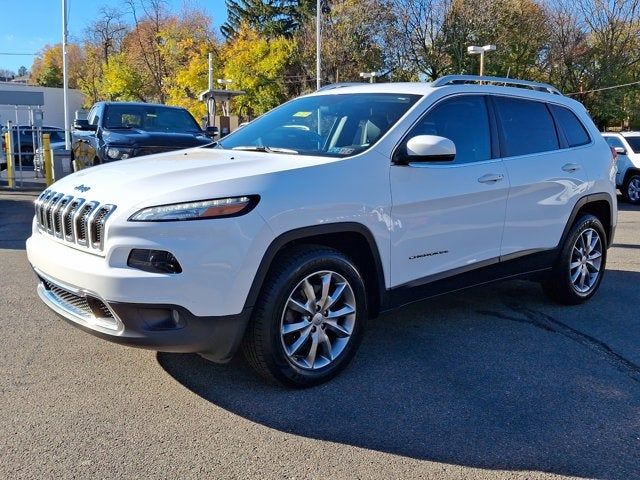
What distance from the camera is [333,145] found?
4152mm

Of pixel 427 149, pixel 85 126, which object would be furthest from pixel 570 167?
pixel 85 126

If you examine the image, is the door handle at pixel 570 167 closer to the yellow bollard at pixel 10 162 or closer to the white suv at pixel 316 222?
the white suv at pixel 316 222

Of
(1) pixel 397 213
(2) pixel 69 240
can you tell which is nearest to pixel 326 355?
(1) pixel 397 213

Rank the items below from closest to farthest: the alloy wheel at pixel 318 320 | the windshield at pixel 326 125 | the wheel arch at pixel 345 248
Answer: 1. the wheel arch at pixel 345 248
2. the alloy wheel at pixel 318 320
3. the windshield at pixel 326 125

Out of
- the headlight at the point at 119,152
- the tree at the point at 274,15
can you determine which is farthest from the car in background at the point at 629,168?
the tree at the point at 274,15

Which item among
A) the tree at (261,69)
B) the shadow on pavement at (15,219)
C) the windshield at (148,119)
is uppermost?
the tree at (261,69)

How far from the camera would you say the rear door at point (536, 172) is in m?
4.79

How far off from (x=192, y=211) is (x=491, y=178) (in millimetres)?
2368

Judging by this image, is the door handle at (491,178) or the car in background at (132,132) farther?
the car in background at (132,132)

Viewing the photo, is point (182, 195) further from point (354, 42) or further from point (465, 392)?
point (354, 42)

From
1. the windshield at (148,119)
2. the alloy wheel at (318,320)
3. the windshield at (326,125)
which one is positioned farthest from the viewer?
the windshield at (148,119)

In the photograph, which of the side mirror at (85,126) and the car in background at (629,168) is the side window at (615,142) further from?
the side mirror at (85,126)

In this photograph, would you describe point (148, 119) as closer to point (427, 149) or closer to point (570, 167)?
point (570, 167)

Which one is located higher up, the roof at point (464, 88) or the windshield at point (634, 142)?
the roof at point (464, 88)
